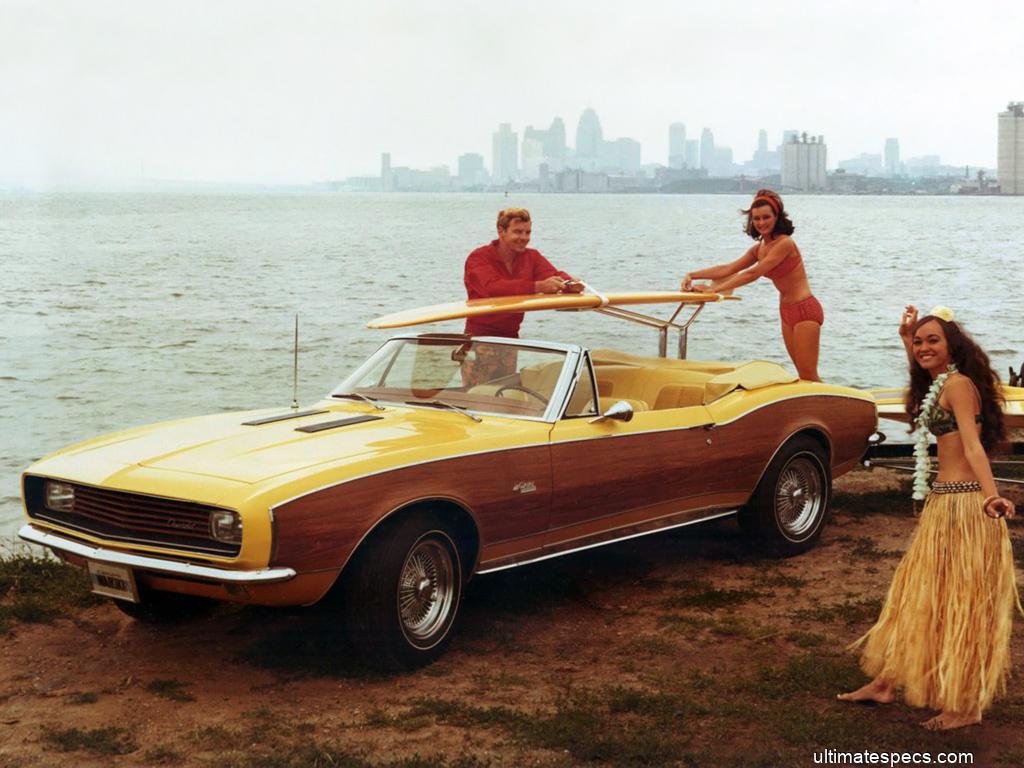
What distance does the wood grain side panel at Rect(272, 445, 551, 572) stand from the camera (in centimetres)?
600

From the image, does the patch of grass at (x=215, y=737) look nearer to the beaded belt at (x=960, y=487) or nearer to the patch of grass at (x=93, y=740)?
the patch of grass at (x=93, y=740)

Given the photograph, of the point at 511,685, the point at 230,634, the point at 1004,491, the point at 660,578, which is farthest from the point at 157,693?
the point at 1004,491

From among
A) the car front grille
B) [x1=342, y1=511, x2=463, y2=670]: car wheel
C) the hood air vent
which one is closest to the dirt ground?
[x1=342, y1=511, x2=463, y2=670]: car wheel

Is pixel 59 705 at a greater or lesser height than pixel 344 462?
lesser

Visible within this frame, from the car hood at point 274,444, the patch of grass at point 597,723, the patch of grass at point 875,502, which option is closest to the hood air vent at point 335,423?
the car hood at point 274,444

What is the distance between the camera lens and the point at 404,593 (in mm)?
6512

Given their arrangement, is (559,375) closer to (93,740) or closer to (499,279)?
(499,279)

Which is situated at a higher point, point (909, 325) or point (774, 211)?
point (774, 211)

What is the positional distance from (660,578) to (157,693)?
→ 3288 mm

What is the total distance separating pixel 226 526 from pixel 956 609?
306cm

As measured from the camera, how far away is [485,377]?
778cm

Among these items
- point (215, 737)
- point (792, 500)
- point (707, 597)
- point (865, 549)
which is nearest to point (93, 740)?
point (215, 737)

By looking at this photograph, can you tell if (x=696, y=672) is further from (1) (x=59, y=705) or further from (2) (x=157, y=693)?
(1) (x=59, y=705)

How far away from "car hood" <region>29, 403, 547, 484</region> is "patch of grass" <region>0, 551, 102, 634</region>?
1.20 metres
